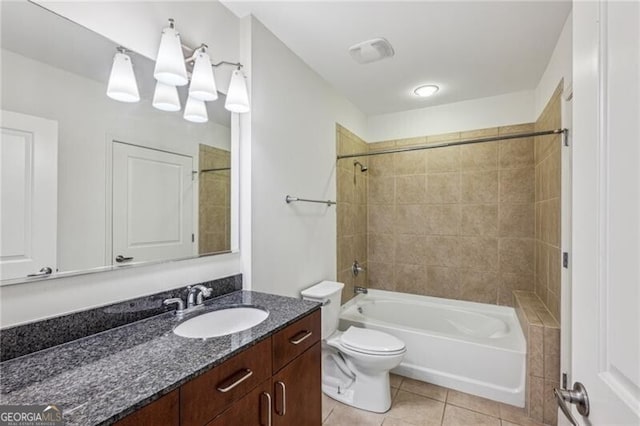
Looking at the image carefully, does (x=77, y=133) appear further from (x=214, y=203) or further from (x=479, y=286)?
(x=479, y=286)

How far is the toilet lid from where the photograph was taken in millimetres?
1867

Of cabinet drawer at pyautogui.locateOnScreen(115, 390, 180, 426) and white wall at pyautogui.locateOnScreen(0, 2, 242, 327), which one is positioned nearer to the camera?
cabinet drawer at pyautogui.locateOnScreen(115, 390, 180, 426)

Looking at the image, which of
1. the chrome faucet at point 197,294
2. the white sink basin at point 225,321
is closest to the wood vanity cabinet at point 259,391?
the white sink basin at point 225,321

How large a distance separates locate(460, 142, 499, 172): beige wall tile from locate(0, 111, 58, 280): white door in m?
3.07

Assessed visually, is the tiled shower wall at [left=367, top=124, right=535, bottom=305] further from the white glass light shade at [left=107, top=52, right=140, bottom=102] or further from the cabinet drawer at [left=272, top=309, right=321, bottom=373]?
the white glass light shade at [left=107, top=52, right=140, bottom=102]

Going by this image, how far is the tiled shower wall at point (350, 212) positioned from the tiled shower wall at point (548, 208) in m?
1.59

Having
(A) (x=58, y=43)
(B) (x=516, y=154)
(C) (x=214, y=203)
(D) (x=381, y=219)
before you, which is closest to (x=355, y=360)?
(C) (x=214, y=203)

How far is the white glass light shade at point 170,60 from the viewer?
4.12 feet

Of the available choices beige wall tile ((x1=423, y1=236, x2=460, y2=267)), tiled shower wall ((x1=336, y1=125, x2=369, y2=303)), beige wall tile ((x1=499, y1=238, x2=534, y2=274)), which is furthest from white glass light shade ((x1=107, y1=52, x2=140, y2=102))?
beige wall tile ((x1=499, y1=238, x2=534, y2=274))

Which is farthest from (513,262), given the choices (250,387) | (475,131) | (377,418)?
(250,387)

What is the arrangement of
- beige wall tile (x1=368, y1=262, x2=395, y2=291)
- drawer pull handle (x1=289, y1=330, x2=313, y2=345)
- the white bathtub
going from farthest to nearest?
beige wall tile (x1=368, y1=262, x2=395, y2=291), the white bathtub, drawer pull handle (x1=289, y1=330, x2=313, y2=345)

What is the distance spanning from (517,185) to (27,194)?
3318 mm
